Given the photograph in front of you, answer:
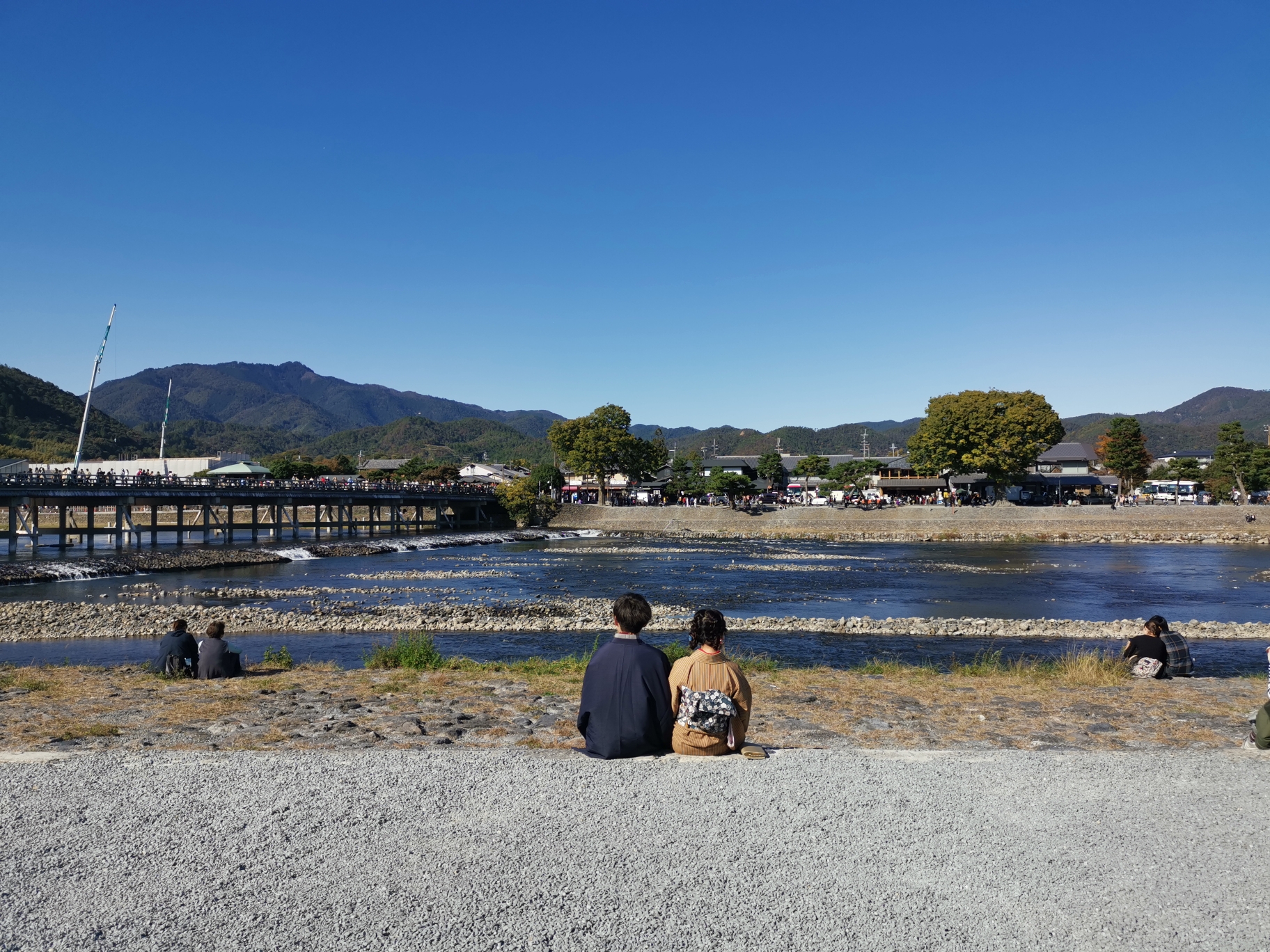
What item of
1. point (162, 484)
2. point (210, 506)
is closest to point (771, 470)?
point (210, 506)

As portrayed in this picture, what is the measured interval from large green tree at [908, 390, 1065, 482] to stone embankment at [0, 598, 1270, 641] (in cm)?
5113

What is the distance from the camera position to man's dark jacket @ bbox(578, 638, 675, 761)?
5.91 meters

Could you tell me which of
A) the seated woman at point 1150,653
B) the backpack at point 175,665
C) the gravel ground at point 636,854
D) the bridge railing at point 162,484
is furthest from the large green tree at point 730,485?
the gravel ground at point 636,854

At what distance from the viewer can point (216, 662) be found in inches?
450

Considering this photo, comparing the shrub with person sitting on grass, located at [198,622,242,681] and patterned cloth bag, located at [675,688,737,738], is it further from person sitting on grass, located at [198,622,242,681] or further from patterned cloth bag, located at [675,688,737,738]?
patterned cloth bag, located at [675,688,737,738]

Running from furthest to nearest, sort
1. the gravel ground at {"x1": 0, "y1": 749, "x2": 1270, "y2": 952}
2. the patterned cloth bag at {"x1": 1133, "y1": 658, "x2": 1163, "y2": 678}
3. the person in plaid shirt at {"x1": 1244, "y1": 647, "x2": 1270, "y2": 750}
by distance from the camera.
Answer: the patterned cloth bag at {"x1": 1133, "y1": 658, "x2": 1163, "y2": 678}, the person in plaid shirt at {"x1": 1244, "y1": 647, "x2": 1270, "y2": 750}, the gravel ground at {"x1": 0, "y1": 749, "x2": 1270, "y2": 952}

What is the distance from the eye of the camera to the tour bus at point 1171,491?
77.1 meters

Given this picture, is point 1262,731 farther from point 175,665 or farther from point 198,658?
point 175,665

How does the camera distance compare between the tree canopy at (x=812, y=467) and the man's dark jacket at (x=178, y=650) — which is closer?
the man's dark jacket at (x=178, y=650)

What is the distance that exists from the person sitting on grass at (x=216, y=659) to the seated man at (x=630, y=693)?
7576mm

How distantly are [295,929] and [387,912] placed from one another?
40 centimetres

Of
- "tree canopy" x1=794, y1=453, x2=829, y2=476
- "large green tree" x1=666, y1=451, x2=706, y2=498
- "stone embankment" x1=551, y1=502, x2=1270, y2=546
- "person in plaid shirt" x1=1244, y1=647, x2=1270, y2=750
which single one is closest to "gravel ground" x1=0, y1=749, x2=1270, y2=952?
"person in plaid shirt" x1=1244, y1=647, x2=1270, y2=750

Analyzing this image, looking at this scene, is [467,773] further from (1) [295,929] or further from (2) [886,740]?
(2) [886,740]

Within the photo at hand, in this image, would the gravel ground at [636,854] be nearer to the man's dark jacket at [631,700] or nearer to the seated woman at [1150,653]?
the man's dark jacket at [631,700]
